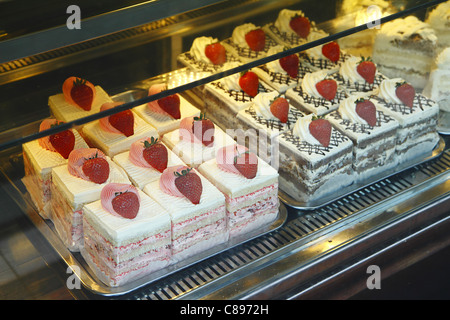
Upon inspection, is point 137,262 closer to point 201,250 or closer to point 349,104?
point 201,250

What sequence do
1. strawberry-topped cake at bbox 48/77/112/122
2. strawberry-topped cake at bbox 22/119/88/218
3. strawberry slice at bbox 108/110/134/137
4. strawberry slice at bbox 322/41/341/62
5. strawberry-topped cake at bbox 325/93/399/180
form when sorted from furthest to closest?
strawberry slice at bbox 322/41/341/62
strawberry-topped cake at bbox 325/93/399/180
strawberry slice at bbox 108/110/134/137
strawberry-topped cake at bbox 22/119/88/218
strawberry-topped cake at bbox 48/77/112/122

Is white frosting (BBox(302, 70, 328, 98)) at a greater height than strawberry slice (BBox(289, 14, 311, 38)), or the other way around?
strawberry slice (BBox(289, 14, 311, 38))

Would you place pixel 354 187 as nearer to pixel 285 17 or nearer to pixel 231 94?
pixel 231 94

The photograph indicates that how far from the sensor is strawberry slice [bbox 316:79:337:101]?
11.7 feet

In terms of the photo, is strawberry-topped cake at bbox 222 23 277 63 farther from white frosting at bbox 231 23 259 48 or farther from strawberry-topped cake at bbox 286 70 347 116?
strawberry-topped cake at bbox 286 70 347 116

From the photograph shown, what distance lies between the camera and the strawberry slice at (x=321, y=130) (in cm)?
319

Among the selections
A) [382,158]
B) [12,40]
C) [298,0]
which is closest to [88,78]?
[12,40]

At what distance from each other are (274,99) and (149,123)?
0.67 m

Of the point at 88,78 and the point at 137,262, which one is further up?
the point at 88,78

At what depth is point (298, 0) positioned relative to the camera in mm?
3035

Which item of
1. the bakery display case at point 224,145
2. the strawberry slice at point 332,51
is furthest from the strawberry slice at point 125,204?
the strawberry slice at point 332,51

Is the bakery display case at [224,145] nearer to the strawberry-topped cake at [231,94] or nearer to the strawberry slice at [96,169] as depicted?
the strawberry-topped cake at [231,94]

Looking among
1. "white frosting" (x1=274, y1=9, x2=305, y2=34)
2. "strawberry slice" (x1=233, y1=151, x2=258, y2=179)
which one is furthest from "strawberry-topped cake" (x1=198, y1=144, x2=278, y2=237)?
"white frosting" (x1=274, y1=9, x2=305, y2=34)

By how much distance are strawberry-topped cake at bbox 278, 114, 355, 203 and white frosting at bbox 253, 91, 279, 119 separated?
175 millimetres
